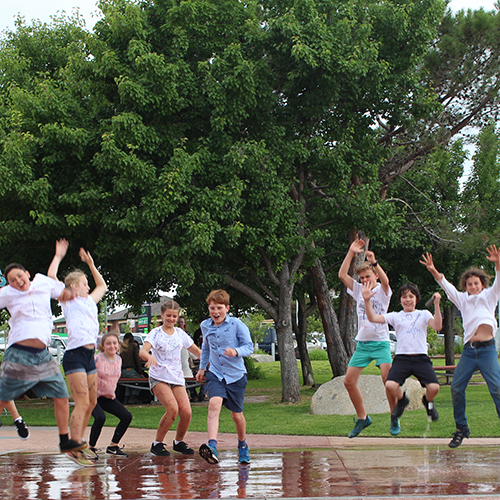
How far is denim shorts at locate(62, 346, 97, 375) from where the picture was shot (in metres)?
6.91

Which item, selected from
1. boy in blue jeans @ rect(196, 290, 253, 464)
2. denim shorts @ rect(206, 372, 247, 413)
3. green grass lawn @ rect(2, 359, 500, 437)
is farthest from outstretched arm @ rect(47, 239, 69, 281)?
green grass lawn @ rect(2, 359, 500, 437)

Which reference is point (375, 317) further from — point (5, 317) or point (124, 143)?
point (5, 317)

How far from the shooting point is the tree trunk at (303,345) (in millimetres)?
22922

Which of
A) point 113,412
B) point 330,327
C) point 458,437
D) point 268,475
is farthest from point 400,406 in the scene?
point 330,327

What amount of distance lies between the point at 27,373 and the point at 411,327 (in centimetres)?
408

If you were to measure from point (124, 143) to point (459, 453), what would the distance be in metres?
9.19

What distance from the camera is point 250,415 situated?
14.1 metres

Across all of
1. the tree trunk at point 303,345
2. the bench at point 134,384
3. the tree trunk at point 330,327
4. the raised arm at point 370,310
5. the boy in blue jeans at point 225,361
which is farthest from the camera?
the tree trunk at point 303,345

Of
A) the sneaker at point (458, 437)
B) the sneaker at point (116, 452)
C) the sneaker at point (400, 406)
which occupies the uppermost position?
the sneaker at point (400, 406)

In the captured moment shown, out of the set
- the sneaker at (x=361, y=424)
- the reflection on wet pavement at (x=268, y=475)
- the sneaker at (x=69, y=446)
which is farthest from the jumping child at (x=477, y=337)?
the sneaker at (x=69, y=446)

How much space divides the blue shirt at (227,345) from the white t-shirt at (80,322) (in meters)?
1.14

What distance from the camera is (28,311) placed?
6535 millimetres

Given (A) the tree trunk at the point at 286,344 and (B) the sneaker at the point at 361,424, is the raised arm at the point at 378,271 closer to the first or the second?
(B) the sneaker at the point at 361,424

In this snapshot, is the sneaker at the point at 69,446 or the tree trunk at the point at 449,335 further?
the tree trunk at the point at 449,335
